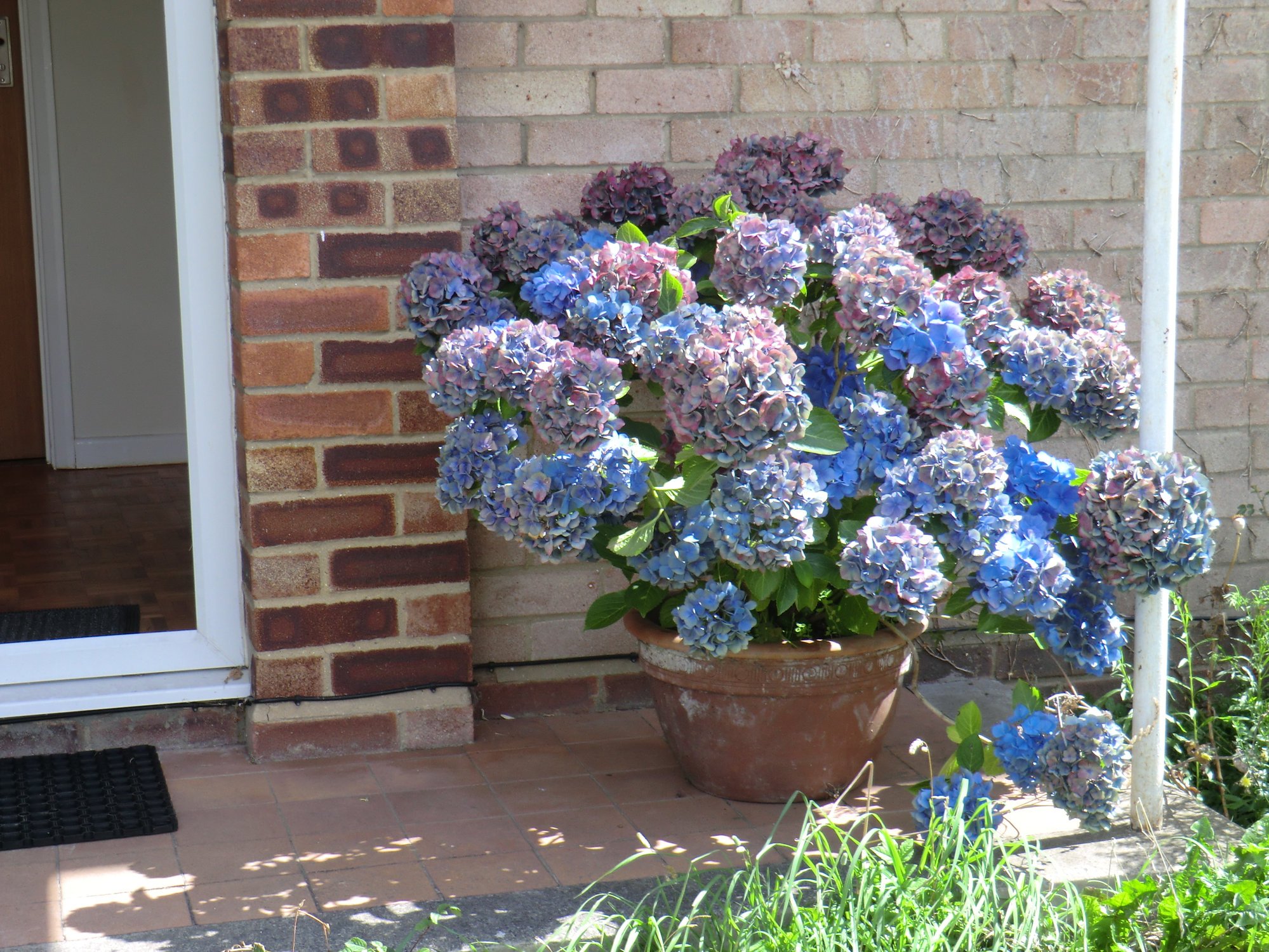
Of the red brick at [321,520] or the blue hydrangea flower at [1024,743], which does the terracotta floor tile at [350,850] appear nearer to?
the red brick at [321,520]

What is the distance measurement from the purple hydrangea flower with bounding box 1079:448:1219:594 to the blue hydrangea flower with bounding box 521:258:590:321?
3.15 ft

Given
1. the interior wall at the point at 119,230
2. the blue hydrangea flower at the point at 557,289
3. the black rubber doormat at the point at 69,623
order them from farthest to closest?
the interior wall at the point at 119,230 < the black rubber doormat at the point at 69,623 < the blue hydrangea flower at the point at 557,289

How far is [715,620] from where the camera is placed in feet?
8.15

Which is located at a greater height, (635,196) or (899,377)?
(635,196)

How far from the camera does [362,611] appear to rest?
3.09 meters

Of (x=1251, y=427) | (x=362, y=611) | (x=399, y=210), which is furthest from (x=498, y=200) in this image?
(x=1251, y=427)

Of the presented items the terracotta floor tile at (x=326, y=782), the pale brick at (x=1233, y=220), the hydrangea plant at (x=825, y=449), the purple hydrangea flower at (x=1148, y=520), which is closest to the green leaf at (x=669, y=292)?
the hydrangea plant at (x=825, y=449)

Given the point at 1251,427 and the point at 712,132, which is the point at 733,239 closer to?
the point at 712,132

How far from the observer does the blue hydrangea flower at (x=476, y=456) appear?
8.27 feet

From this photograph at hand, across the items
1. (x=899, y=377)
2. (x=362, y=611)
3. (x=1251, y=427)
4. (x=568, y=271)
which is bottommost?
(x=362, y=611)

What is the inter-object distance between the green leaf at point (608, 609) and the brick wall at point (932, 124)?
0.58m

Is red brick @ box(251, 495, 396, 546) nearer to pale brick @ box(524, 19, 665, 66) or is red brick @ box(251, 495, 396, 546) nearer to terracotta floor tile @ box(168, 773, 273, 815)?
terracotta floor tile @ box(168, 773, 273, 815)

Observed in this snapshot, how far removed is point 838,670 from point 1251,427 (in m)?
1.77

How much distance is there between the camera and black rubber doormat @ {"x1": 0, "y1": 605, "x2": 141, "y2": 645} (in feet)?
12.5
